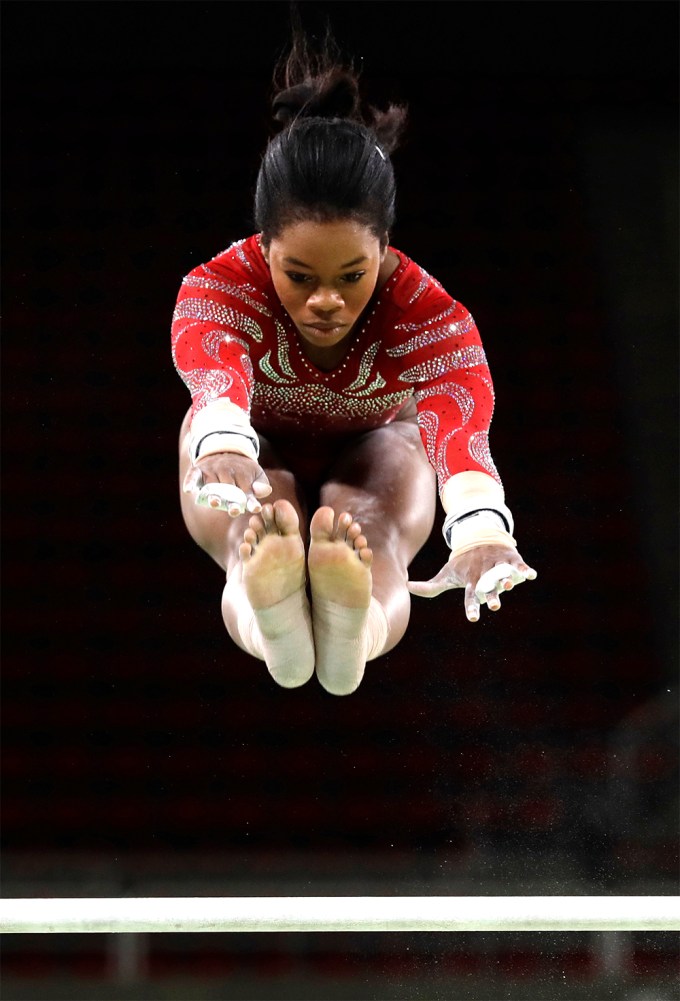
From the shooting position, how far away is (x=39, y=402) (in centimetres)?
386

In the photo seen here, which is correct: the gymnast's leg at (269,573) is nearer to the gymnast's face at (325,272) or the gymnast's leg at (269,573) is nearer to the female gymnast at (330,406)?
the female gymnast at (330,406)

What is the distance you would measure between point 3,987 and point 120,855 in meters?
0.51

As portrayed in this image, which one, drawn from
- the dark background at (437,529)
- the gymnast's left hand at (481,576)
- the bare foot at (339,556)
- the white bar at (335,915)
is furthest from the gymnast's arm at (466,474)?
the dark background at (437,529)

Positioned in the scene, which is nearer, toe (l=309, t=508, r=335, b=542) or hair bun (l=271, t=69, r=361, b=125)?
toe (l=309, t=508, r=335, b=542)

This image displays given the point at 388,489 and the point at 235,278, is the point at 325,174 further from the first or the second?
the point at 388,489

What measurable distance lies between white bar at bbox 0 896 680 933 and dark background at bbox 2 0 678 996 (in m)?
1.95

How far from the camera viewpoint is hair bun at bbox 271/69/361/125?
1.94m

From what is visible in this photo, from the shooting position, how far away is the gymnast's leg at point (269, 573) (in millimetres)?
1613

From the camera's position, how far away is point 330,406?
2.14m

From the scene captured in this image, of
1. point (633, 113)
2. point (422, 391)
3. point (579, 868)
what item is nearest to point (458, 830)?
point (579, 868)

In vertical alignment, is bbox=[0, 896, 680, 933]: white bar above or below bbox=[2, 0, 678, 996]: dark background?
below

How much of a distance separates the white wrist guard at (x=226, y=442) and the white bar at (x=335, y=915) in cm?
65

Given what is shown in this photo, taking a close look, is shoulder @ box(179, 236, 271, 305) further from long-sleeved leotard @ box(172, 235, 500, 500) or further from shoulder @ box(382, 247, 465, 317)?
shoulder @ box(382, 247, 465, 317)

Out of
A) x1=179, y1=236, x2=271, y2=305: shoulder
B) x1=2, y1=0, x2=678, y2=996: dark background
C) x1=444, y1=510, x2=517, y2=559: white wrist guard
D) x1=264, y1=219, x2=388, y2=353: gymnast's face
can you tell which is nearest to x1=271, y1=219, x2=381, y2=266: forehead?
x1=264, y1=219, x2=388, y2=353: gymnast's face
